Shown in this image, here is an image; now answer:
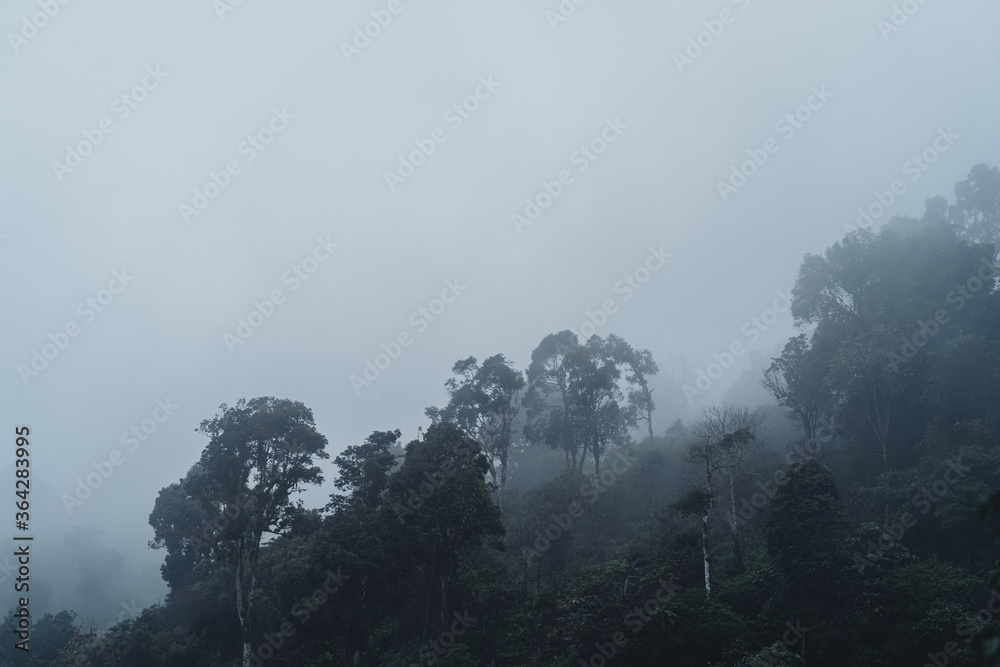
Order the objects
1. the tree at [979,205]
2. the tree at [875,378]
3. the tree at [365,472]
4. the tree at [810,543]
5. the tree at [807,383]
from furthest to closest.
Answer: the tree at [979,205] < the tree at [807,383] < the tree at [875,378] < the tree at [365,472] < the tree at [810,543]

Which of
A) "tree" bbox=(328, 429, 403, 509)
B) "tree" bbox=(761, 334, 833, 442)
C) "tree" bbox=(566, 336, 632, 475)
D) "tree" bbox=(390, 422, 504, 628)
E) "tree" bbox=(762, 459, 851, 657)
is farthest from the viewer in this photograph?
"tree" bbox=(566, 336, 632, 475)

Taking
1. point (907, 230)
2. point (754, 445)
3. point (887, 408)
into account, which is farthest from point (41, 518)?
point (907, 230)

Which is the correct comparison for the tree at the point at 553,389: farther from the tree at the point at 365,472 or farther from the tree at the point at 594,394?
the tree at the point at 365,472

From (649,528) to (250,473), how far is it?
21.4m

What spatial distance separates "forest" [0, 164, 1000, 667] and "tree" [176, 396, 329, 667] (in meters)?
0.10

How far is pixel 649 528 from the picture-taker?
29891 mm

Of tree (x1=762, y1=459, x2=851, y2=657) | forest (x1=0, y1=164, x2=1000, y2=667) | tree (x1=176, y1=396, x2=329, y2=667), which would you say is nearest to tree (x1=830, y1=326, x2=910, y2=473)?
forest (x1=0, y1=164, x2=1000, y2=667)

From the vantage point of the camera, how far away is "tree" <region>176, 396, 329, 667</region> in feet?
81.0

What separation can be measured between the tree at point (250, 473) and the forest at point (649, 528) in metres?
0.10

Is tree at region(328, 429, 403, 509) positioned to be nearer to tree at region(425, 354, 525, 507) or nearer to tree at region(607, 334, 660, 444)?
tree at region(425, 354, 525, 507)

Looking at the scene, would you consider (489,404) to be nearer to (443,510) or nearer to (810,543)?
(443,510)

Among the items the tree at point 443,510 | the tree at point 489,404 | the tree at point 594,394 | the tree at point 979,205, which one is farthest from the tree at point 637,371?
the tree at point 979,205

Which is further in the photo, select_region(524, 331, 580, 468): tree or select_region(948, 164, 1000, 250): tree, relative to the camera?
select_region(948, 164, 1000, 250): tree

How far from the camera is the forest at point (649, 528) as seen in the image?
17.4m
